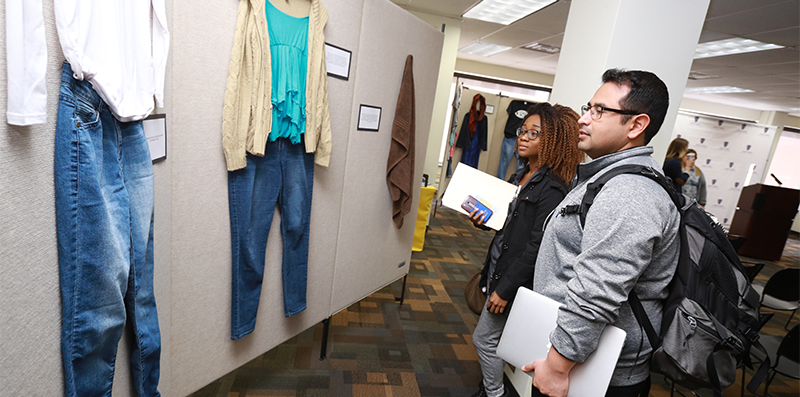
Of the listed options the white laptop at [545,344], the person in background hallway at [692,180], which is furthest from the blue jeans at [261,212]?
the person in background hallway at [692,180]

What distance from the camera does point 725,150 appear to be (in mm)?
6820

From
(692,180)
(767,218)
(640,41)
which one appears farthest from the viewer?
(767,218)

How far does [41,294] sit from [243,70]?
95 centimetres

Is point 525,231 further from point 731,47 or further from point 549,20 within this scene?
point 731,47

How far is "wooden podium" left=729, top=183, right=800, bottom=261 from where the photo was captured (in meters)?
6.21

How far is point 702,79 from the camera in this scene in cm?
745

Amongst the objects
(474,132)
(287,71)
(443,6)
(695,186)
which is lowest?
(695,186)

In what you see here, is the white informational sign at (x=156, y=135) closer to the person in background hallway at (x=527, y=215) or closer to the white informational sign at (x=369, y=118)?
the white informational sign at (x=369, y=118)

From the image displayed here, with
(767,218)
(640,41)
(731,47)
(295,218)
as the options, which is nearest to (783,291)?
(640,41)

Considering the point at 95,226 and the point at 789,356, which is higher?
the point at 95,226

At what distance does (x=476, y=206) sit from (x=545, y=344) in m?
0.93

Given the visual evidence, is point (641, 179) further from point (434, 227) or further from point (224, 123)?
point (434, 227)

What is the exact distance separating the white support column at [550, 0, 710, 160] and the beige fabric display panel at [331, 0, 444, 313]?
3.12 ft

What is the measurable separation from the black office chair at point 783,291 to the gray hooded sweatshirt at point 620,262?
2250mm
